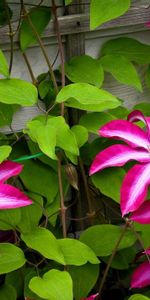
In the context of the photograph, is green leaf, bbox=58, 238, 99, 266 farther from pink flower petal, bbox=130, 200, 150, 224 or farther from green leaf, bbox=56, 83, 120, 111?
green leaf, bbox=56, 83, 120, 111

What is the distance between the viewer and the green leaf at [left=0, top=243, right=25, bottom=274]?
0.81m

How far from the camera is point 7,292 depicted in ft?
3.16

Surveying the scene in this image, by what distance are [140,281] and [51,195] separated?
0.22 m

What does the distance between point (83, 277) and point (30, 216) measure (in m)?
0.15

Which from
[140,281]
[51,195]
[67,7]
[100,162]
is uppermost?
[67,7]

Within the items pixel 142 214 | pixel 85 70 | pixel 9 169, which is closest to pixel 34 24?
pixel 85 70

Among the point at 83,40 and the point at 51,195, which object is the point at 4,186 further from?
the point at 83,40

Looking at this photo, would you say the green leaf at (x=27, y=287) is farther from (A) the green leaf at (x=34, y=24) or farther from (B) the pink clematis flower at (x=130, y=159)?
(A) the green leaf at (x=34, y=24)

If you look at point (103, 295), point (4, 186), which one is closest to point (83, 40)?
point (4, 186)

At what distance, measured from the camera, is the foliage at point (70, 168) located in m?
0.79

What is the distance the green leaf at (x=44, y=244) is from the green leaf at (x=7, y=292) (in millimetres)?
149

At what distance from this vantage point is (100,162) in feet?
2.72

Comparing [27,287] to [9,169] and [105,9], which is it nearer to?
[9,169]

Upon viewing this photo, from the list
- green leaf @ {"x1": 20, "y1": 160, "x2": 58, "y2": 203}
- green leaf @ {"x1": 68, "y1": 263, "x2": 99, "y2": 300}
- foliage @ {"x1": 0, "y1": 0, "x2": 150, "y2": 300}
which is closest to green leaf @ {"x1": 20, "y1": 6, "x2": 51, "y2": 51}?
foliage @ {"x1": 0, "y1": 0, "x2": 150, "y2": 300}
